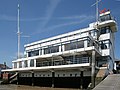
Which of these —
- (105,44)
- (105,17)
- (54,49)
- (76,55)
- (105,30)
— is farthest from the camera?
(54,49)

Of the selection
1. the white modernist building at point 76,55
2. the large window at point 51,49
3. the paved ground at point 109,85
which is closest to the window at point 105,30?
the white modernist building at point 76,55

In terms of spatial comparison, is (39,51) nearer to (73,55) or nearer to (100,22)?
(73,55)

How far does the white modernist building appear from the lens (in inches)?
1097

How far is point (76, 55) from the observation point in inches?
1175

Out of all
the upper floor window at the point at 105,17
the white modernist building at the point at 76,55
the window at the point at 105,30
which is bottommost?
the white modernist building at the point at 76,55

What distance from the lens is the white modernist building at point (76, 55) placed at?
27859 millimetres

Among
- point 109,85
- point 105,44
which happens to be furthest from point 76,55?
point 109,85

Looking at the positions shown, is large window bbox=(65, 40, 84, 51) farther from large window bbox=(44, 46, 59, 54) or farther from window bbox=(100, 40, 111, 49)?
window bbox=(100, 40, 111, 49)

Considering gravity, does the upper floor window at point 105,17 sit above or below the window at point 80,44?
above

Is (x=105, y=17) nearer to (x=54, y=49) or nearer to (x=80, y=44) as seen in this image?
(x=80, y=44)

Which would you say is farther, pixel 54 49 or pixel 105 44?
pixel 54 49

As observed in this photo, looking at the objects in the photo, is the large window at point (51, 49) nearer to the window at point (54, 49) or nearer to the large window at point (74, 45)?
the window at point (54, 49)

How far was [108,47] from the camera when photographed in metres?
31.3

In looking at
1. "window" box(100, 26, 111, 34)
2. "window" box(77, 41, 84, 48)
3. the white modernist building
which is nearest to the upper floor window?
the white modernist building
